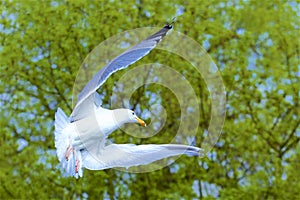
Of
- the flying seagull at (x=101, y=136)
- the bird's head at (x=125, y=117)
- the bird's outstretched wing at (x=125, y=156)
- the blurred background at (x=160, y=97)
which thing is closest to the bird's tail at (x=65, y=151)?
the flying seagull at (x=101, y=136)

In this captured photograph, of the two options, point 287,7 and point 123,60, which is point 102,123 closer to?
point 123,60

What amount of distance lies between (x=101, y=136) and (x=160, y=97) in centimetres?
775

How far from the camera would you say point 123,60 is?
621 centimetres

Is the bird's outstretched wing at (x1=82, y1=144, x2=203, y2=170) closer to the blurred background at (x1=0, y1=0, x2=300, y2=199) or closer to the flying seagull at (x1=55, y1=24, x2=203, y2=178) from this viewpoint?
the flying seagull at (x1=55, y1=24, x2=203, y2=178)

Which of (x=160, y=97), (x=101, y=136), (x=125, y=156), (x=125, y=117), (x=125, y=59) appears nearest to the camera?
(x=125, y=117)

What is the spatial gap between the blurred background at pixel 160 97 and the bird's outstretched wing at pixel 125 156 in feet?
22.1

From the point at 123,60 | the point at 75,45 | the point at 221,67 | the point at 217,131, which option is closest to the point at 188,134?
the point at 217,131

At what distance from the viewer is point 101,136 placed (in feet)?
21.0

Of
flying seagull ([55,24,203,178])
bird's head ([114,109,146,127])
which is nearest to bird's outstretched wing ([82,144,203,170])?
flying seagull ([55,24,203,178])

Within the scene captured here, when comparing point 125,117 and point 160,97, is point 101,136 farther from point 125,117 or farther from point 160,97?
point 160,97

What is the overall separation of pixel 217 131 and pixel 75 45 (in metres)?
3.11

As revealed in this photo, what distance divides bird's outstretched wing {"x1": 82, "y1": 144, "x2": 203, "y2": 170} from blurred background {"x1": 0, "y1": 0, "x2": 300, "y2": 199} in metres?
6.74

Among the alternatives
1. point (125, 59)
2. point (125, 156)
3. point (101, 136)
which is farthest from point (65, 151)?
point (125, 59)

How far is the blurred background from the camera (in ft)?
45.0
